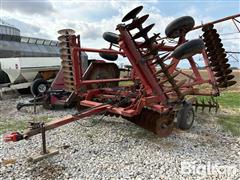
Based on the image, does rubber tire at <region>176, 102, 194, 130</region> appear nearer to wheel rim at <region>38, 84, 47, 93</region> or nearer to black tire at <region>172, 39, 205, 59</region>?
black tire at <region>172, 39, 205, 59</region>

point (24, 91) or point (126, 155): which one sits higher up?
point (24, 91)

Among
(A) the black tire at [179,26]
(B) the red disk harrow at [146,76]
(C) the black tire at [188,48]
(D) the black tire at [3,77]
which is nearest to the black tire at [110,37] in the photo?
(B) the red disk harrow at [146,76]

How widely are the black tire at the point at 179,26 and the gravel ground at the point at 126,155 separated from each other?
2.12 meters

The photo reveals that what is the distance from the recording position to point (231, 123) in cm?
557

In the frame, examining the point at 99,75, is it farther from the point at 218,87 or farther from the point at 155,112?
the point at 218,87

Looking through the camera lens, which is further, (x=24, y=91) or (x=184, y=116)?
(x=24, y=91)

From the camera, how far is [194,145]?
13.5 ft

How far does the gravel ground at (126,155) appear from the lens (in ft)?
10.3

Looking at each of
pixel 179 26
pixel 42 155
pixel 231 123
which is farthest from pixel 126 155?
pixel 231 123

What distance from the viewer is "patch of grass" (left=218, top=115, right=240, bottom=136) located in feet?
16.4

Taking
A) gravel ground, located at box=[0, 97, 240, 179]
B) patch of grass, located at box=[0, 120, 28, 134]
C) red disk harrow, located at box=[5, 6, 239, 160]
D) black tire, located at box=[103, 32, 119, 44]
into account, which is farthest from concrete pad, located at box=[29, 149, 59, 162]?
black tire, located at box=[103, 32, 119, 44]

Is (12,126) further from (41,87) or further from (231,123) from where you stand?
(231,123)

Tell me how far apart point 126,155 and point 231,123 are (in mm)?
3127

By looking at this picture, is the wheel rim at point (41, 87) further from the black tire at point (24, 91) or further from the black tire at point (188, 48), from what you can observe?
the black tire at point (188, 48)
